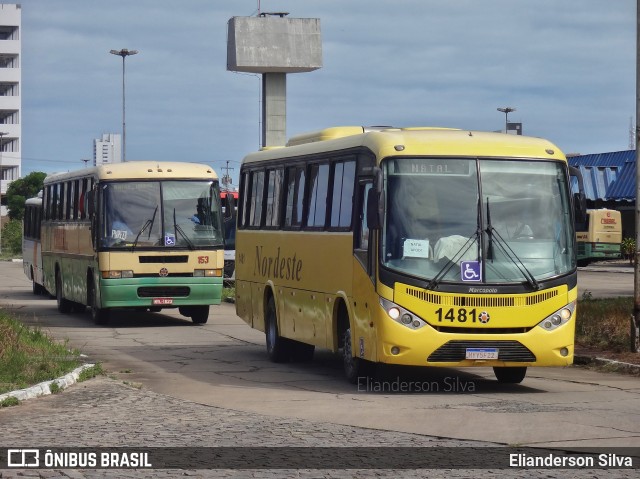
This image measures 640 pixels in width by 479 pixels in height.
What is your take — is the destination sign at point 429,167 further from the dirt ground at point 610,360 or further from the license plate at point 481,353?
the dirt ground at point 610,360

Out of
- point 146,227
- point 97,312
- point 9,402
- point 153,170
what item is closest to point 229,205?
point 146,227

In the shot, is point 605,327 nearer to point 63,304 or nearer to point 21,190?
point 63,304

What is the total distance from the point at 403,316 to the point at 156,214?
13.2m

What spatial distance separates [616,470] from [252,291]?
40.0 feet

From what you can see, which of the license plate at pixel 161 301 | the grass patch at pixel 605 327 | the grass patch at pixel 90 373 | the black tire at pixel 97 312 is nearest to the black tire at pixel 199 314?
the license plate at pixel 161 301

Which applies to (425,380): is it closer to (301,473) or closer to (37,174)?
(301,473)

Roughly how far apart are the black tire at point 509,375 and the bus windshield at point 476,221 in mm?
1612

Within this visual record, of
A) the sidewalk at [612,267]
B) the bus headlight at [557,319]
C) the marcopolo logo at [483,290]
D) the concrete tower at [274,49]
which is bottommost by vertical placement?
the sidewalk at [612,267]

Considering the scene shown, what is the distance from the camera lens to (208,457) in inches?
439

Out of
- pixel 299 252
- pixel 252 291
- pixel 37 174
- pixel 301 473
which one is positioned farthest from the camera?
pixel 37 174

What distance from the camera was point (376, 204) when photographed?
632 inches

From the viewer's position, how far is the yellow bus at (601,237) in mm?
63328

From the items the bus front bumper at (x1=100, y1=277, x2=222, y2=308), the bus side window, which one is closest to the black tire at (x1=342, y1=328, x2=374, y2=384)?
the bus side window

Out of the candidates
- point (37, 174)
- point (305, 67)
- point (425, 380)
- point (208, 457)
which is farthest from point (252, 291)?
point (37, 174)
